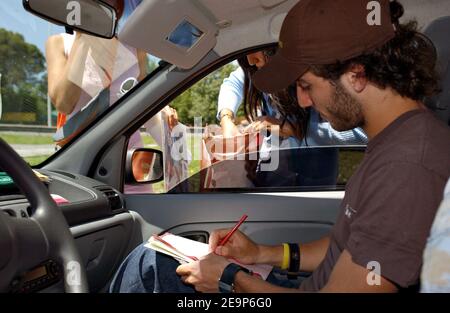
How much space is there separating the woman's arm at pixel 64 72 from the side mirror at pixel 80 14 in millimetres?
640

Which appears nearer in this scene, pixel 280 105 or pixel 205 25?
pixel 205 25

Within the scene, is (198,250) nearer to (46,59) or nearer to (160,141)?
(160,141)

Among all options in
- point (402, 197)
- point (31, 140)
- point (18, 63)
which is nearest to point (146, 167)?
point (402, 197)

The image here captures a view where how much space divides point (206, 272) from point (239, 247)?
12.1 inches

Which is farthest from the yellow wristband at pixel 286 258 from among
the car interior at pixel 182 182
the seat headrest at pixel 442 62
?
the seat headrest at pixel 442 62

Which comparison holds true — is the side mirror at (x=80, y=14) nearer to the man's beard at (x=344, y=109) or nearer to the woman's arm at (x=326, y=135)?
the man's beard at (x=344, y=109)

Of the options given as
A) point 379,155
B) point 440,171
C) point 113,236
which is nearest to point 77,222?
point 113,236

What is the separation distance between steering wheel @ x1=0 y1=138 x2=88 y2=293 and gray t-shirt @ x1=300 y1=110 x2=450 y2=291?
0.72 metres

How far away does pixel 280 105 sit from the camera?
248 cm

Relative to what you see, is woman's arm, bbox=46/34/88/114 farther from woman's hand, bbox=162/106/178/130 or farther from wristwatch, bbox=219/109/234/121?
wristwatch, bbox=219/109/234/121

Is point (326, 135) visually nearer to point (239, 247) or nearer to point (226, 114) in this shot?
point (226, 114)

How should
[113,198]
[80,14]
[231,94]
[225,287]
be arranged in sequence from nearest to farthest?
[225,287], [80,14], [113,198], [231,94]

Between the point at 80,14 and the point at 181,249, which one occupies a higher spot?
the point at 80,14

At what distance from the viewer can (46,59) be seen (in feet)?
8.46
